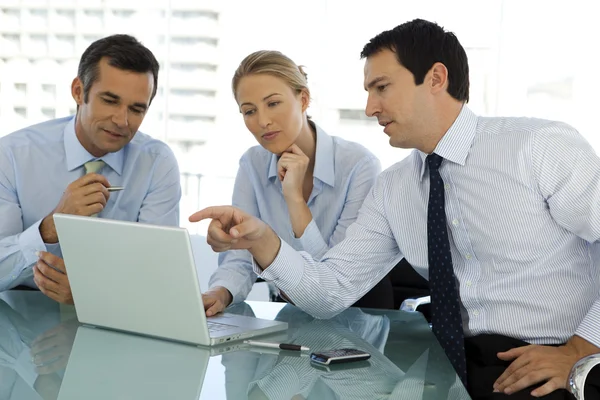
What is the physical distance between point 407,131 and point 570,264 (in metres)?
0.55

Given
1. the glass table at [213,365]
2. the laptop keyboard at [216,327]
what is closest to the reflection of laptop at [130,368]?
the glass table at [213,365]

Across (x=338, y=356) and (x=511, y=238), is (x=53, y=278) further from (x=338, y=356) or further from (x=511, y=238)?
(x=511, y=238)

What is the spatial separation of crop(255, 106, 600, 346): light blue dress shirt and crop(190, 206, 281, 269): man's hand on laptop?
3 centimetres

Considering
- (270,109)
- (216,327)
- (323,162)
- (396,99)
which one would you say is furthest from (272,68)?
(216,327)

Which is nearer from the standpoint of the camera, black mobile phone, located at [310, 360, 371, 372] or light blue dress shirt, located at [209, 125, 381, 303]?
black mobile phone, located at [310, 360, 371, 372]

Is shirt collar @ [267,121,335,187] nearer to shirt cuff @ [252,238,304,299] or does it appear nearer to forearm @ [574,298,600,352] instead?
shirt cuff @ [252,238,304,299]

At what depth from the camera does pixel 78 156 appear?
253 centimetres

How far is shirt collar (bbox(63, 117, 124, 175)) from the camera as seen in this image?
252cm

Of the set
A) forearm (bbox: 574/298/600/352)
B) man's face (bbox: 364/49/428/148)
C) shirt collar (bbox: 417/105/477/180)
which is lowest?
forearm (bbox: 574/298/600/352)

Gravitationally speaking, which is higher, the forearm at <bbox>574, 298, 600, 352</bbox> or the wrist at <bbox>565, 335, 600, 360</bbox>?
the forearm at <bbox>574, 298, 600, 352</bbox>

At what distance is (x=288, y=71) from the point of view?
8.25 feet

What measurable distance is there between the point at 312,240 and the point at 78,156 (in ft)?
2.91

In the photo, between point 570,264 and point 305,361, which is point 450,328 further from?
point 305,361

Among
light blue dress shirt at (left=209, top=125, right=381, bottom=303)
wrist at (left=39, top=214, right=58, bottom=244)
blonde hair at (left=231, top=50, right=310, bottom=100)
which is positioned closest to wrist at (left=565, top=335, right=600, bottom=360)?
light blue dress shirt at (left=209, top=125, right=381, bottom=303)
